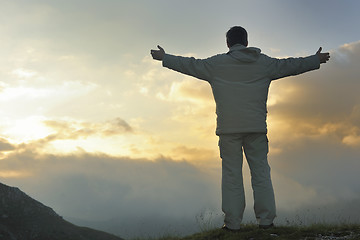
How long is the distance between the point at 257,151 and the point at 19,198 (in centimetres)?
456

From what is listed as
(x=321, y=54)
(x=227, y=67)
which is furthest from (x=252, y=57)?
(x=321, y=54)

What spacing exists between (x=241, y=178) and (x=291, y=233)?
1.29m

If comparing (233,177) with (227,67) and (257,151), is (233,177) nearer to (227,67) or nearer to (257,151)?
(257,151)

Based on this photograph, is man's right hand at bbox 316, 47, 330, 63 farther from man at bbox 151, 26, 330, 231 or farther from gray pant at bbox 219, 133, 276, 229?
gray pant at bbox 219, 133, 276, 229

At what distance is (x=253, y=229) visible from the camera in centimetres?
716

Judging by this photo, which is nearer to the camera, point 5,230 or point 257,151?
point 5,230

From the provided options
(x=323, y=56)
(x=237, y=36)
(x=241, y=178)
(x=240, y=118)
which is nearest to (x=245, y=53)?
(x=237, y=36)

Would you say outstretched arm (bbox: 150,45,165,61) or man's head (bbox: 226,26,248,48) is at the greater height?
man's head (bbox: 226,26,248,48)

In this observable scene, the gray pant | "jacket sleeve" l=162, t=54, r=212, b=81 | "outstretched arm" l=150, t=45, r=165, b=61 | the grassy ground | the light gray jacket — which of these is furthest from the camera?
"outstretched arm" l=150, t=45, r=165, b=61

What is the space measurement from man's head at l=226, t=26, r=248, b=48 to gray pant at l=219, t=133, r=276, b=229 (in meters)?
1.79

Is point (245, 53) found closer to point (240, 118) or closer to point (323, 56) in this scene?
point (240, 118)

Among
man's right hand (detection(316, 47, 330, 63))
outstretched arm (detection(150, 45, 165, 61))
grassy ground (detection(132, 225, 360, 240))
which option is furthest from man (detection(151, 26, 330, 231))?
man's right hand (detection(316, 47, 330, 63))

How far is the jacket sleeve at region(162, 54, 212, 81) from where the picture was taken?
7.38 metres

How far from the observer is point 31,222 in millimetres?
6973
